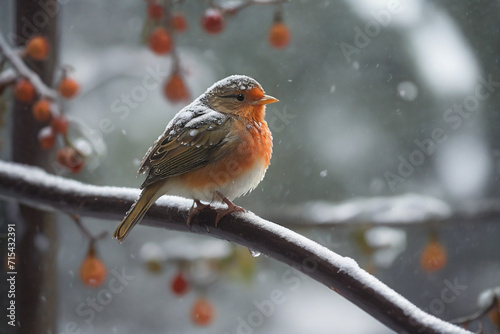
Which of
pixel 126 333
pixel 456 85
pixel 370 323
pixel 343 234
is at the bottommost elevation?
pixel 126 333

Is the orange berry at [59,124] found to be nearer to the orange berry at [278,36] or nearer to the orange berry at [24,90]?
the orange berry at [24,90]

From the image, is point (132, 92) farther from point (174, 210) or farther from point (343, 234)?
point (174, 210)

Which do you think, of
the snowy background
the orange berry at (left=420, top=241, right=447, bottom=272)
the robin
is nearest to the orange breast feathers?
the robin

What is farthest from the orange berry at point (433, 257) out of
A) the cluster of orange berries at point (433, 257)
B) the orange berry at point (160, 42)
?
the orange berry at point (160, 42)

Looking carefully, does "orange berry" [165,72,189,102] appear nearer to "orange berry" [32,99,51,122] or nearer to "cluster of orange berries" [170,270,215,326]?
"orange berry" [32,99,51,122]

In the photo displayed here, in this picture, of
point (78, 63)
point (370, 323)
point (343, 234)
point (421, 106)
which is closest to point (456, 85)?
point (421, 106)

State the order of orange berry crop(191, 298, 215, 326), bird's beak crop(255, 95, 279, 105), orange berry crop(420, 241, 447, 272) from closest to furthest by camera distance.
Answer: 1. bird's beak crop(255, 95, 279, 105)
2. orange berry crop(420, 241, 447, 272)
3. orange berry crop(191, 298, 215, 326)

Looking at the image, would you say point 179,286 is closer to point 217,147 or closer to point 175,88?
point 175,88
